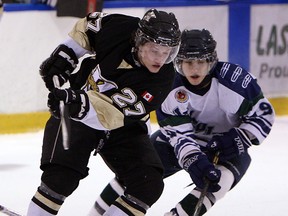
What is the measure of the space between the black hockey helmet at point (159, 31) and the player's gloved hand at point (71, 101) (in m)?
0.26

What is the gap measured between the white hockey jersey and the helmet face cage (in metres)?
0.10

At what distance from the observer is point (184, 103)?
3.09 m

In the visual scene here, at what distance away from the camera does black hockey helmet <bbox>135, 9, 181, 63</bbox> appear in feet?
8.62

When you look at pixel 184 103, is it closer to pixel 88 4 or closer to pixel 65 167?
pixel 65 167

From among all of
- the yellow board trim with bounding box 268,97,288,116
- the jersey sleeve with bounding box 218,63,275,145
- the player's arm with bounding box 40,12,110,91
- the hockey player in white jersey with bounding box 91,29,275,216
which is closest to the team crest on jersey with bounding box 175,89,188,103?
the hockey player in white jersey with bounding box 91,29,275,216

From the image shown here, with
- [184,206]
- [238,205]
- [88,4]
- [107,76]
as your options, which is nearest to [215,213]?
[238,205]

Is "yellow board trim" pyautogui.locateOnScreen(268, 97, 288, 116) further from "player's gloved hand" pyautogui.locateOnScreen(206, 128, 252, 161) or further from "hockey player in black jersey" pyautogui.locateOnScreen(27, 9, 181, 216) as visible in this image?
"hockey player in black jersey" pyautogui.locateOnScreen(27, 9, 181, 216)

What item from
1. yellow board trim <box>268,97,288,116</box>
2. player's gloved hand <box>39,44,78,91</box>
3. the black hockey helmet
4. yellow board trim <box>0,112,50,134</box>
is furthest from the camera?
yellow board trim <box>268,97,288,116</box>

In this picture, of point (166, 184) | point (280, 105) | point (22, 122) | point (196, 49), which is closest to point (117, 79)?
point (196, 49)

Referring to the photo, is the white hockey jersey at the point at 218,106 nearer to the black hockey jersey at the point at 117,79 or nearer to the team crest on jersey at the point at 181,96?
the team crest on jersey at the point at 181,96

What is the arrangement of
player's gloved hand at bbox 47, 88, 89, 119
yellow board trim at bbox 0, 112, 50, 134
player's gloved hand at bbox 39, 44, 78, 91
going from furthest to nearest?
yellow board trim at bbox 0, 112, 50, 134
player's gloved hand at bbox 39, 44, 78, 91
player's gloved hand at bbox 47, 88, 89, 119

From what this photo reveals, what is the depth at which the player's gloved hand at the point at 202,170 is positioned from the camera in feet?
9.65

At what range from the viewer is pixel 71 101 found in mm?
2545

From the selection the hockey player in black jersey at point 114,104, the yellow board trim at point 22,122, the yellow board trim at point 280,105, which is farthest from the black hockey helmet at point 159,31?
the yellow board trim at point 280,105
